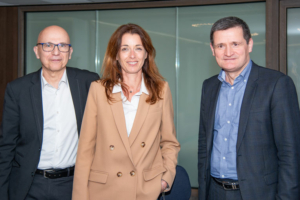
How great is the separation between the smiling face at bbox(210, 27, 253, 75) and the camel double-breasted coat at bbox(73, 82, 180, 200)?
58 cm

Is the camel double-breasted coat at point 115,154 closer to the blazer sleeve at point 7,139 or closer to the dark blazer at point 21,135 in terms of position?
the dark blazer at point 21,135

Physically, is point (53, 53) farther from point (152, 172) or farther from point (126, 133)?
point (152, 172)

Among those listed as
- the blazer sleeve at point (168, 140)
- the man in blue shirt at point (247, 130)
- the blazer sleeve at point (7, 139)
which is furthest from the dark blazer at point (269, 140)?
the blazer sleeve at point (7, 139)

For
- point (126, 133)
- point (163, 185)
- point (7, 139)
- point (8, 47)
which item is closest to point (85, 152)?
point (126, 133)

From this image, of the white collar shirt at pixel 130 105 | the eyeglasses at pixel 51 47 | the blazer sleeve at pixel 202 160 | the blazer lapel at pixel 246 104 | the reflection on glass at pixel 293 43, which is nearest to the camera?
the blazer lapel at pixel 246 104

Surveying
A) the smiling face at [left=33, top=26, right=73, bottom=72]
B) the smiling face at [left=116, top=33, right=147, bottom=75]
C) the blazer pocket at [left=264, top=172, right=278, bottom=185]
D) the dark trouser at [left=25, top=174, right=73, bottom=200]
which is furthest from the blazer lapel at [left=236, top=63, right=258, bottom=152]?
the smiling face at [left=33, top=26, right=73, bottom=72]

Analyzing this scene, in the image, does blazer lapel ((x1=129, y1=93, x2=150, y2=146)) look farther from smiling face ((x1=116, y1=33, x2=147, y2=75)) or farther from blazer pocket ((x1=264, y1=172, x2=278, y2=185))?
blazer pocket ((x1=264, y1=172, x2=278, y2=185))

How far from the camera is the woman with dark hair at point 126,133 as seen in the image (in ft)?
6.73

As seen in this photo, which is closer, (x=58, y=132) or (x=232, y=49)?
(x=232, y=49)

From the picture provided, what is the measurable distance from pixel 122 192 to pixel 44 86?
3.51 ft

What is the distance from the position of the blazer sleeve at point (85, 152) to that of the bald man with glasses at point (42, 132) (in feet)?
1.11

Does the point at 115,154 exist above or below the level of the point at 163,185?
above

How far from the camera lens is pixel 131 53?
215cm

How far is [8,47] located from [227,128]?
16.5ft
